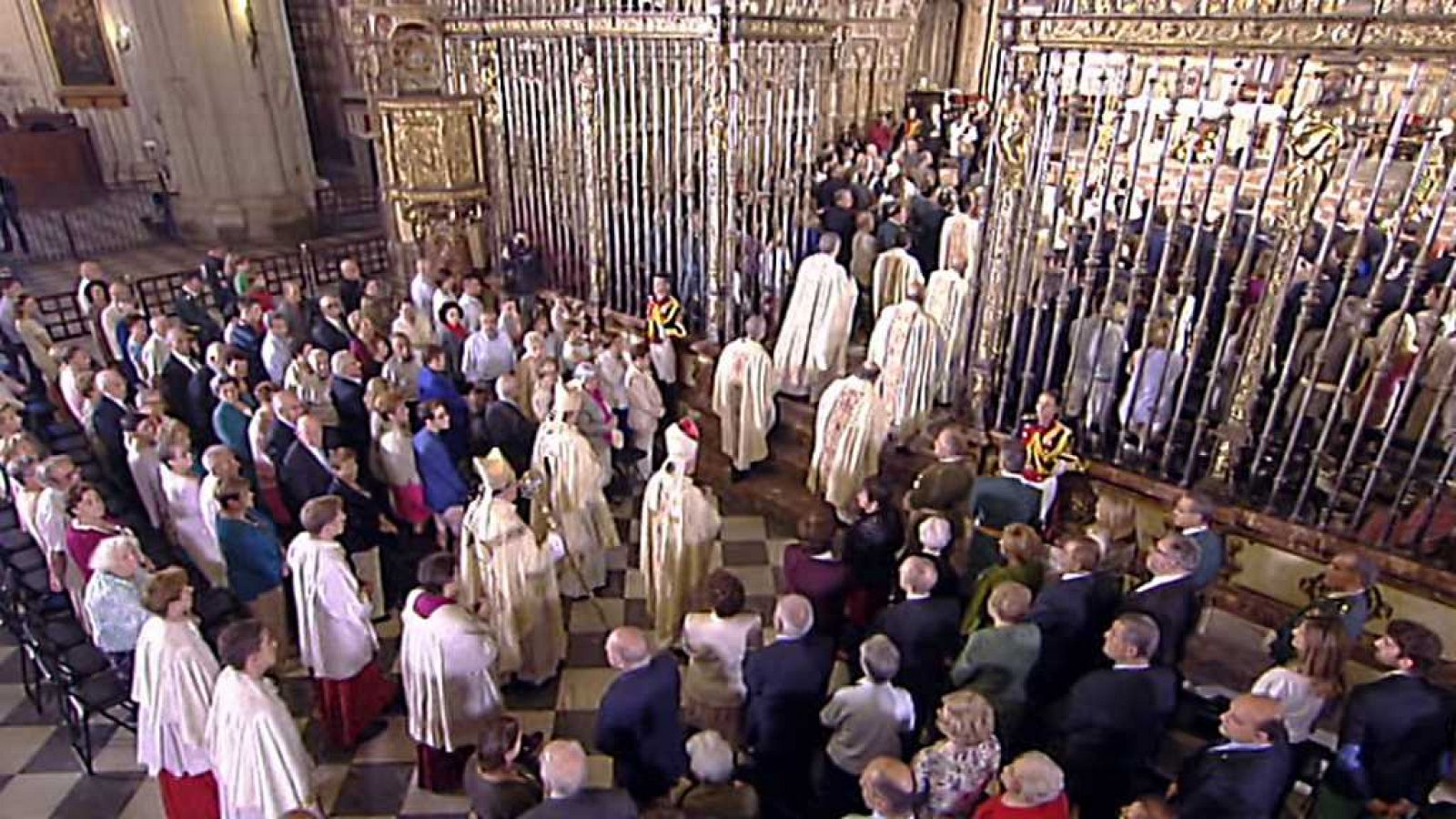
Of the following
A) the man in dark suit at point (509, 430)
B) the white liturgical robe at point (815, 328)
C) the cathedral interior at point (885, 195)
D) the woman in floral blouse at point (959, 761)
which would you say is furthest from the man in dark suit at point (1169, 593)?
the white liturgical robe at point (815, 328)

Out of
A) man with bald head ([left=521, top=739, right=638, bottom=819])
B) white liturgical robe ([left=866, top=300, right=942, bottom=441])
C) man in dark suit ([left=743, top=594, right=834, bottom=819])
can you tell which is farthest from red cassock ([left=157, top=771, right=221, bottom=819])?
white liturgical robe ([left=866, top=300, right=942, bottom=441])

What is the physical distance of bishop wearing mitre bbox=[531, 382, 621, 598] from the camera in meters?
5.80

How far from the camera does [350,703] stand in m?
4.86

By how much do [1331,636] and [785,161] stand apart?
21.4 ft

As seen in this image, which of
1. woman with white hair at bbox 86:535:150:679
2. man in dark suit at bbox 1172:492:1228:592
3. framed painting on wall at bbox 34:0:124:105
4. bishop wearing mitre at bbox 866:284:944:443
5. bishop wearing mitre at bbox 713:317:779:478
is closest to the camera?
woman with white hair at bbox 86:535:150:679

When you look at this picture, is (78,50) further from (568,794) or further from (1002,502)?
(568,794)

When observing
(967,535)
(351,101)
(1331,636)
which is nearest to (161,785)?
(967,535)

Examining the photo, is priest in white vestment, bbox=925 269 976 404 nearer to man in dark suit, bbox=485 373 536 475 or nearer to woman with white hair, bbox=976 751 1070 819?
man in dark suit, bbox=485 373 536 475

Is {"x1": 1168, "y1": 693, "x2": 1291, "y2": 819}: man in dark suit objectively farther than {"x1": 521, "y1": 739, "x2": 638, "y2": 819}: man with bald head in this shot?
Yes

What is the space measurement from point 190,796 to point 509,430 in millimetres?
2894

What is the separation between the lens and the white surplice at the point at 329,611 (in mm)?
4383

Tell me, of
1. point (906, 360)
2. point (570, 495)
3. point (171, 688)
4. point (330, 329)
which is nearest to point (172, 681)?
point (171, 688)

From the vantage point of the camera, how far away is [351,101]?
17.3 meters

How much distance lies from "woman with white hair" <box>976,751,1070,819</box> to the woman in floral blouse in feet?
0.58
